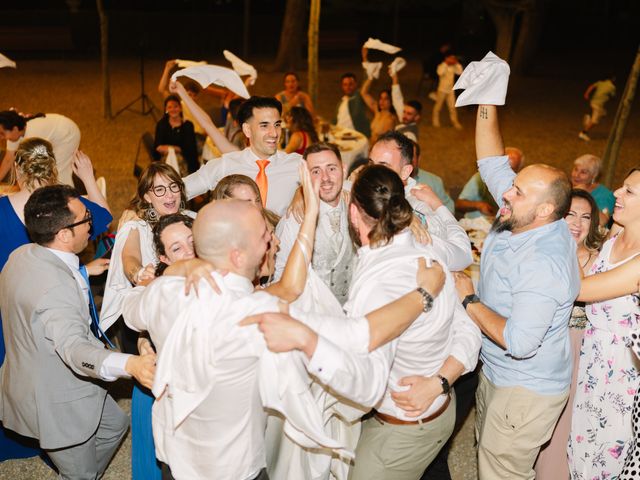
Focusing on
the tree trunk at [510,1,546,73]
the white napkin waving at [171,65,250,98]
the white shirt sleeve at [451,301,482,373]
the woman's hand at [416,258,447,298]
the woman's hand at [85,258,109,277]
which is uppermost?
the tree trunk at [510,1,546,73]

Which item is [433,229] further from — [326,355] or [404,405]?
[326,355]

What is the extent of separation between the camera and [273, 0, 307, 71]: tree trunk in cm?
1494

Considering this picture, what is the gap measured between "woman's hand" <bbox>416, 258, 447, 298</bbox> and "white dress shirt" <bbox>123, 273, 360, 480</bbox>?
0.30 m

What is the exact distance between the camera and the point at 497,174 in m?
3.08

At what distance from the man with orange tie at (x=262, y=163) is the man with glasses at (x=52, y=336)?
50.7 inches

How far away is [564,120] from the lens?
1252 cm

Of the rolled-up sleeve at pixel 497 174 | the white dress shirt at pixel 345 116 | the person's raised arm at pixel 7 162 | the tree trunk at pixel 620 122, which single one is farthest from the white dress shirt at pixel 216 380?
the white dress shirt at pixel 345 116

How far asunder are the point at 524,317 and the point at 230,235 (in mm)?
1185

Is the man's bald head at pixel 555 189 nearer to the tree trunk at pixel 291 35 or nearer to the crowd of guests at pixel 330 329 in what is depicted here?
the crowd of guests at pixel 330 329

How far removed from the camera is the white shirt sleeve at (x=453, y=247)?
2.87 m

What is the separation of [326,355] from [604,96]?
11062 millimetres

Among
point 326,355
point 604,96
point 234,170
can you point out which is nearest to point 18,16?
point 604,96

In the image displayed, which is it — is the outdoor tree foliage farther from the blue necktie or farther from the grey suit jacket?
the grey suit jacket

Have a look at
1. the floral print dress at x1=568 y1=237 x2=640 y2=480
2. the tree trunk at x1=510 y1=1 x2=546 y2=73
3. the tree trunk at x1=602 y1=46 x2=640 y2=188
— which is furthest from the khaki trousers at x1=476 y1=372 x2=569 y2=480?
the tree trunk at x1=510 y1=1 x2=546 y2=73
